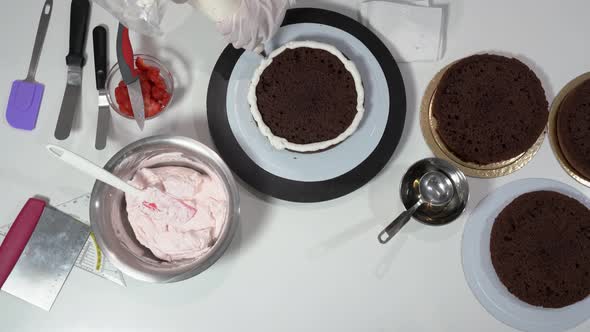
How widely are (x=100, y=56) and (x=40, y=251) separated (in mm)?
449

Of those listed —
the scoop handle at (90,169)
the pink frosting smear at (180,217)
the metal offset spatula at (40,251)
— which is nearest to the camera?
the scoop handle at (90,169)

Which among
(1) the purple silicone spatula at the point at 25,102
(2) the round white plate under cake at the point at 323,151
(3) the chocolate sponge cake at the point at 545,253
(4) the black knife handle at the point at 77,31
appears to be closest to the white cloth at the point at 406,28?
(2) the round white plate under cake at the point at 323,151

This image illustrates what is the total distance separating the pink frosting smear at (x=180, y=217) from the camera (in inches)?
35.7

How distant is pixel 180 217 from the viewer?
2.96 feet

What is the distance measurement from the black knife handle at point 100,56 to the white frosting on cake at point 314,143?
0.34 meters

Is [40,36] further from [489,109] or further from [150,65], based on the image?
[489,109]

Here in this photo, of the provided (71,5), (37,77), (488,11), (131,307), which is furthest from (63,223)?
Result: (488,11)

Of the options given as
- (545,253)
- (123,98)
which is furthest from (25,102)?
(545,253)

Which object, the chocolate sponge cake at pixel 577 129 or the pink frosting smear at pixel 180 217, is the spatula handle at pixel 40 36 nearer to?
the pink frosting smear at pixel 180 217

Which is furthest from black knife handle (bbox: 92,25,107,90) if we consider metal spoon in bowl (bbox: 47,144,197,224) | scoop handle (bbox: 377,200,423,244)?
scoop handle (bbox: 377,200,423,244)

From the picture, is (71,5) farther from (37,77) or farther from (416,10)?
(416,10)

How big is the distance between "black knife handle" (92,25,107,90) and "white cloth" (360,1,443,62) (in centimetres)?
59

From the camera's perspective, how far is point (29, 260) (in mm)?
1013

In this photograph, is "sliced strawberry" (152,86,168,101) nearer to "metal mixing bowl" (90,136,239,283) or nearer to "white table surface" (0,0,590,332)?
"white table surface" (0,0,590,332)
